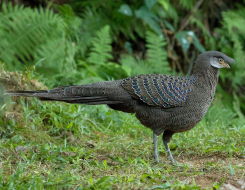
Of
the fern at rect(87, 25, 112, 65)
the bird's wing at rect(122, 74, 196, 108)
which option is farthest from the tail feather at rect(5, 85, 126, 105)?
the fern at rect(87, 25, 112, 65)

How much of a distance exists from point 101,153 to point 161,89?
1168 millimetres

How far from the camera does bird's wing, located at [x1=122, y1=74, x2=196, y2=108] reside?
4090mm

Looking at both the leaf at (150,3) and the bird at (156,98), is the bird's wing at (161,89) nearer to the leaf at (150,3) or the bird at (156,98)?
the bird at (156,98)

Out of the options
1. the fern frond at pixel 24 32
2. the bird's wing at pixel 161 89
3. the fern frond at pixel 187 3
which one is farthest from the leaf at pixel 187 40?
the bird's wing at pixel 161 89

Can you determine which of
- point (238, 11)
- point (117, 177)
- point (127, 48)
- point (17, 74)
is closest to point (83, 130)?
point (17, 74)

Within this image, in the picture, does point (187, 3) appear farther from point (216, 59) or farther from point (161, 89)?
point (161, 89)

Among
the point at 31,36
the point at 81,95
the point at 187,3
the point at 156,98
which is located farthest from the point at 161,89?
the point at 187,3

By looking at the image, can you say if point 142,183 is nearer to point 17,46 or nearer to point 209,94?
point 209,94

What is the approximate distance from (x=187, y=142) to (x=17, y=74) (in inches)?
105

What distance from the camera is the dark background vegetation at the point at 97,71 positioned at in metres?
3.82

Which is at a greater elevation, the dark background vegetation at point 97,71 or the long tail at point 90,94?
the long tail at point 90,94

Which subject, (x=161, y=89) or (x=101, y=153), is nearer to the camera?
(x=161, y=89)

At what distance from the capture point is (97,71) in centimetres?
711

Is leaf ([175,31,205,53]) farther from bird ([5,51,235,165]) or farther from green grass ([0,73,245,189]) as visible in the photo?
bird ([5,51,235,165])
